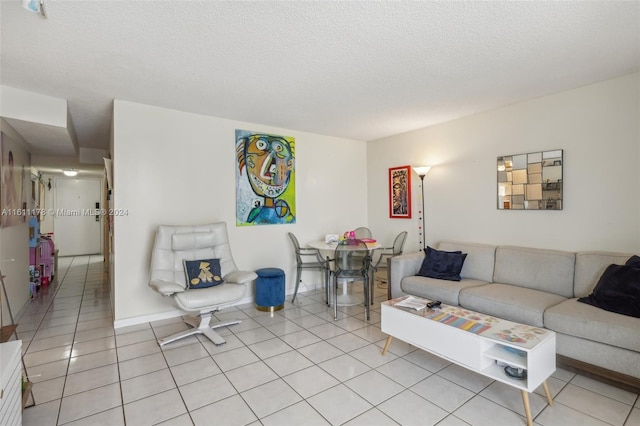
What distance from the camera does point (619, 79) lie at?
2.78m

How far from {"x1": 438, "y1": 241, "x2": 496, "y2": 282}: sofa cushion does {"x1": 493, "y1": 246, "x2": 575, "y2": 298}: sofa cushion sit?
2.4 inches

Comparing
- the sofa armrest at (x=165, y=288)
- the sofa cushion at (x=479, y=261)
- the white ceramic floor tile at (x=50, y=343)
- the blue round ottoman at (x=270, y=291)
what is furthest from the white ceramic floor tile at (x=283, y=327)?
the sofa cushion at (x=479, y=261)

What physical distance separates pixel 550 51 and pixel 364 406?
2835 mm

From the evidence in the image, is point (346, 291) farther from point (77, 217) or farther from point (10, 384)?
point (77, 217)

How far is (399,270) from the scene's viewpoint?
3.60 m

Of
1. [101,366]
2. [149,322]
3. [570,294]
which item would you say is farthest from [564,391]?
[149,322]

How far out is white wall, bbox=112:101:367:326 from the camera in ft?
11.0

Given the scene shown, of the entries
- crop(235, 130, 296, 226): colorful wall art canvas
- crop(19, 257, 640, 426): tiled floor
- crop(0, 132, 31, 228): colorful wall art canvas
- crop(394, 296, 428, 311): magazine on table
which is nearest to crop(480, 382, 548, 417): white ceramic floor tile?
crop(19, 257, 640, 426): tiled floor

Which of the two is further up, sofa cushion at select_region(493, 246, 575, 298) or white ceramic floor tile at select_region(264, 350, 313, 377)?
sofa cushion at select_region(493, 246, 575, 298)

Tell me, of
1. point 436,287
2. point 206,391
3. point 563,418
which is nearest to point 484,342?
point 563,418

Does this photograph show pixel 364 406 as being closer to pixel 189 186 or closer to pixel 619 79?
pixel 189 186

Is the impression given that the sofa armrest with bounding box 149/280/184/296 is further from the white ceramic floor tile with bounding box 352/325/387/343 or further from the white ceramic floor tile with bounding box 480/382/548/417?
the white ceramic floor tile with bounding box 480/382/548/417

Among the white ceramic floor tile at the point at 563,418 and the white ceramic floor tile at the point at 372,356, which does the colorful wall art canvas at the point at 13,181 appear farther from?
the white ceramic floor tile at the point at 563,418

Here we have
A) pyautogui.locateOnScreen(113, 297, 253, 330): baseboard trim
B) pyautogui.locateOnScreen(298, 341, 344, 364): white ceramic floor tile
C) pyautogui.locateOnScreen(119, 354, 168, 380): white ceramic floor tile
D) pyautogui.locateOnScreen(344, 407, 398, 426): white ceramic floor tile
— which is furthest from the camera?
pyautogui.locateOnScreen(113, 297, 253, 330): baseboard trim
